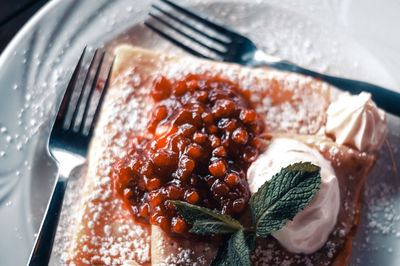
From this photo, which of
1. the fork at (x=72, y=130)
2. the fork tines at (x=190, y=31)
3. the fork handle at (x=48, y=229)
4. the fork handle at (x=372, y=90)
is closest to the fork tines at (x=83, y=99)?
the fork at (x=72, y=130)

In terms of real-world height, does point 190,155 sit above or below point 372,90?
above

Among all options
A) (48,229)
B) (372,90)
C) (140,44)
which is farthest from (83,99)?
(372,90)

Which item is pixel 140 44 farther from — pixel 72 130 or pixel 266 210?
pixel 266 210

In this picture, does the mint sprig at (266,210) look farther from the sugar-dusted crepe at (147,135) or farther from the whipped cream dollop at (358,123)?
the whipped cream dollop at (358,123)

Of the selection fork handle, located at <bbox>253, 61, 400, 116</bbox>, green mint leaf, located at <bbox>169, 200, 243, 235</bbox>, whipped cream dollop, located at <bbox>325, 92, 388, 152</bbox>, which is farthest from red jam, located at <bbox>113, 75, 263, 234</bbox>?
fork handle, located at <bbox>253, 61, 400, 116</bbox>

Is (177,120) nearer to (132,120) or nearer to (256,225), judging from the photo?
(132,120)
